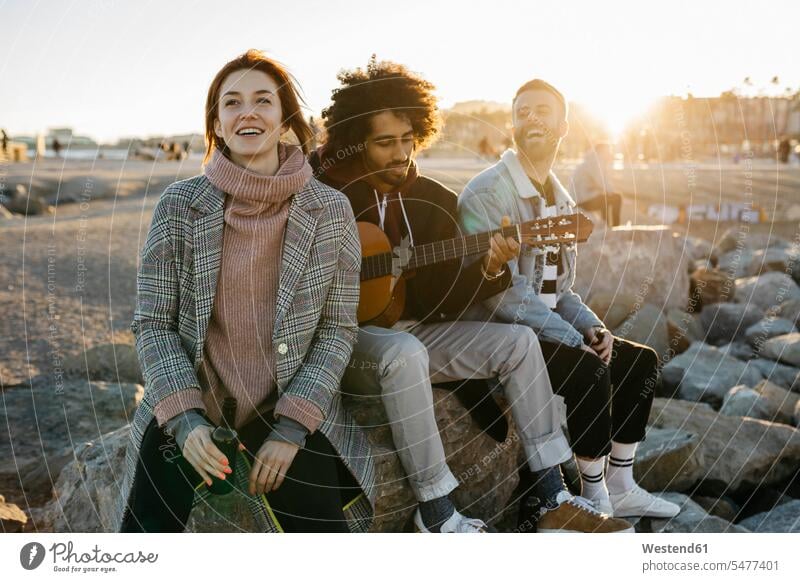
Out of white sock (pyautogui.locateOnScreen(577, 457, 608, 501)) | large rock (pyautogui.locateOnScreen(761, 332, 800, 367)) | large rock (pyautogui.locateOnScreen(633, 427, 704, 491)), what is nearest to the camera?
white sock (pyautogui.locateOnScreen(577, 457, 608, 501))

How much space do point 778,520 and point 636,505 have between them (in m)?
0.78

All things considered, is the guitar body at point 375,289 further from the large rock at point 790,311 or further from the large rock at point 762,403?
the large rock at point 790,311

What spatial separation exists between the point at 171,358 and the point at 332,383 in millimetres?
581

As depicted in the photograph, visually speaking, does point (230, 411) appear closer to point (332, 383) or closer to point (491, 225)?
point (332, 383)

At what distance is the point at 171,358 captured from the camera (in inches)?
114

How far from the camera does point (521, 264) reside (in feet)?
13.2

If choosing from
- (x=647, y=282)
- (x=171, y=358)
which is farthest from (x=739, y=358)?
(x=171, y=358)

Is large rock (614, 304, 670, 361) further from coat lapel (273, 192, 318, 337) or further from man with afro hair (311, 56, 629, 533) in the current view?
coat lapel (273, 192, 318, 337)

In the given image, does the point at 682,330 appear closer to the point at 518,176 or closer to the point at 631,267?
the point at 631,267

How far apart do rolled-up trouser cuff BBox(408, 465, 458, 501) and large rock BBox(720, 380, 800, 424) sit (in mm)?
2842

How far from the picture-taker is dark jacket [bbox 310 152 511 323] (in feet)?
12.1

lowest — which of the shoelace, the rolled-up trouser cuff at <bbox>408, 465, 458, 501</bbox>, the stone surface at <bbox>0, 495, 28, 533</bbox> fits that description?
the stone surface at <bbox>0, 495, 28, 533</bbox>

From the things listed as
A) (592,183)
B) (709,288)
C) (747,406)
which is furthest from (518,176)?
(592,183)
